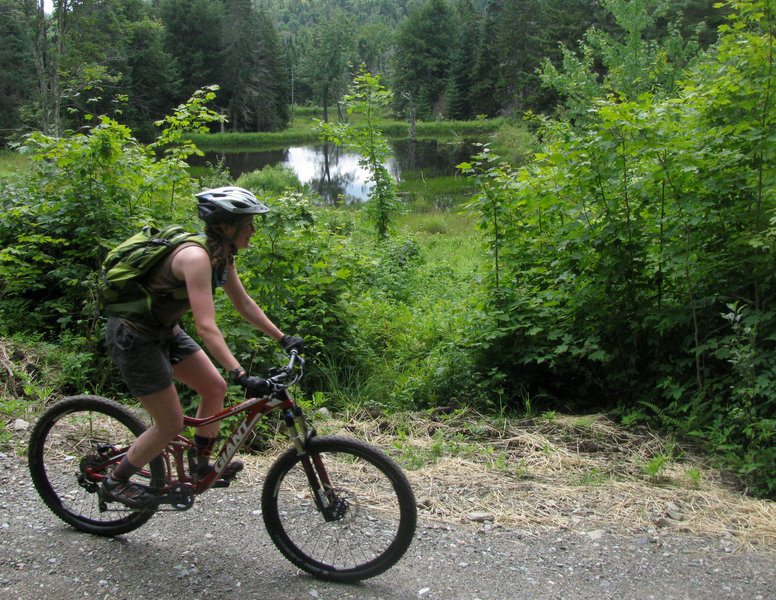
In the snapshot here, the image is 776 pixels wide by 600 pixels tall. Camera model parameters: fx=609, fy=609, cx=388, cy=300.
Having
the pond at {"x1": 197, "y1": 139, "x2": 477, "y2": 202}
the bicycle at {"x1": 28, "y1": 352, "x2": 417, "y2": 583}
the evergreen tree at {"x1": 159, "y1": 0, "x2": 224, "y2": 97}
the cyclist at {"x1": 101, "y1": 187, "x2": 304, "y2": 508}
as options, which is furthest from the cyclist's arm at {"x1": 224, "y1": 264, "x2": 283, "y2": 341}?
the evergreen tree at {"x1": 159, "y1": 0, "x2": 224, "y2": 97}

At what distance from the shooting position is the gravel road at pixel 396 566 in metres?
3.15

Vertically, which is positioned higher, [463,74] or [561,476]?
[463,74]

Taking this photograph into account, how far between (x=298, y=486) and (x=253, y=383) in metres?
0.79

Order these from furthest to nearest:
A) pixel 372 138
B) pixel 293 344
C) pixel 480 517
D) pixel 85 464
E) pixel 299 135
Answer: pixel 299 135, pixel 372 138, pixel 480 517, pixel 85 464, pixel 293 344

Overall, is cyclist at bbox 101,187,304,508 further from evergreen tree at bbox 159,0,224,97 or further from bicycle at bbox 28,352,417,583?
evergreen tree at bbox 159,0,224,97

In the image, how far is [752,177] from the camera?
4.63m

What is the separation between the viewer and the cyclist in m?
2.81

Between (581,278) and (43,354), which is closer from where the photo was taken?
(581,278)

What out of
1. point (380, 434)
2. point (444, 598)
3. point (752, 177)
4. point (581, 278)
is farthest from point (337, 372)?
point (752, 177)

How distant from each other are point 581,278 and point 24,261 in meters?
5.99

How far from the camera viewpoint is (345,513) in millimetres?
3215

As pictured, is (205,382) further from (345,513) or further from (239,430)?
(345,513)

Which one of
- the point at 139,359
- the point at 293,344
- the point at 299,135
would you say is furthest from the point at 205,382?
the point at 299,135

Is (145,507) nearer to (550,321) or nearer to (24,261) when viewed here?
(550,321)
